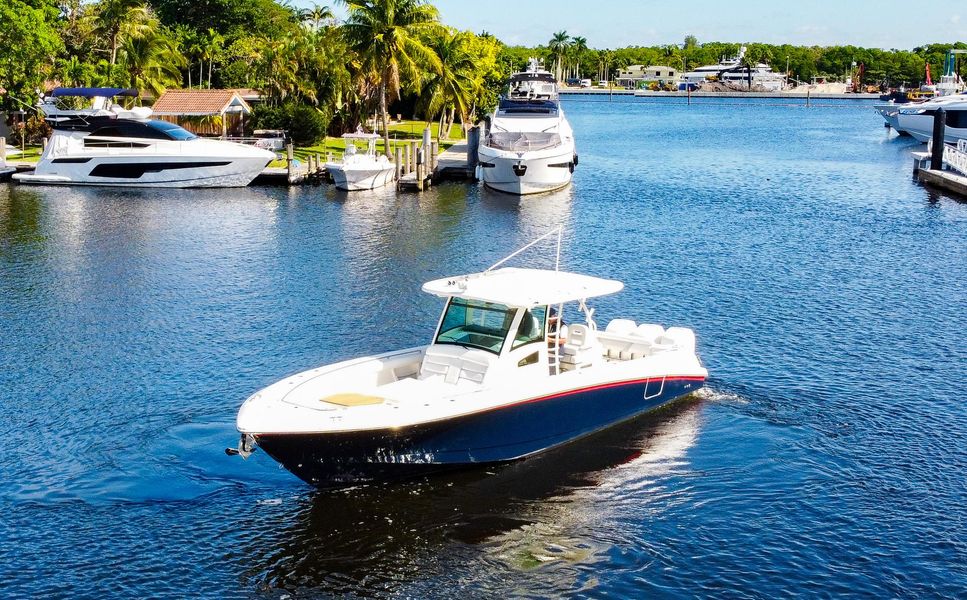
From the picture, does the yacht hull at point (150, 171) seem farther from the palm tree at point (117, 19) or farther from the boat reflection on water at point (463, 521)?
the boat reflection on water at point (463, 521)

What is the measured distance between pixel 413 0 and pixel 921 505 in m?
52.1

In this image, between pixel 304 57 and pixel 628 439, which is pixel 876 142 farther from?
pixel 628 439

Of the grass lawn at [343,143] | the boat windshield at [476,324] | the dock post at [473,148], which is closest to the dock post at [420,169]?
the dock post at [473,148]

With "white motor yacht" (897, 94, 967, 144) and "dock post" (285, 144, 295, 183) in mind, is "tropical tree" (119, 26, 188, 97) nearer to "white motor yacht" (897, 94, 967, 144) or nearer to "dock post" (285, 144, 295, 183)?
"dock post" (285, 144, 295, 183)

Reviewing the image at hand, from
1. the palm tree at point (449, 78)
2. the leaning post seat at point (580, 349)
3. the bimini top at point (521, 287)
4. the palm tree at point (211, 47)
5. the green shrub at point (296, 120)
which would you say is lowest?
the leaning post seat at point (580, 349)

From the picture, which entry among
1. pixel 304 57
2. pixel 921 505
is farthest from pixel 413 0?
pixel 921 505

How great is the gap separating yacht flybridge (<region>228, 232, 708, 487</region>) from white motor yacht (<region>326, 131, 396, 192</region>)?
3755cm

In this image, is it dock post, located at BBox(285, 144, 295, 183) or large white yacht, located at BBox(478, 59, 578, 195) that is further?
dock post, located at BBox(285, 144, 295, 183)

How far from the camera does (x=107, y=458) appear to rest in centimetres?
2036

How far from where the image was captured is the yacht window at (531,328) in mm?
20234

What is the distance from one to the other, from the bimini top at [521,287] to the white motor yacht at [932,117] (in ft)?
193

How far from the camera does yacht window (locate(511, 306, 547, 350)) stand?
2023 cm

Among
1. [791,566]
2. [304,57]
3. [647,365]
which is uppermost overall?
[304,57]

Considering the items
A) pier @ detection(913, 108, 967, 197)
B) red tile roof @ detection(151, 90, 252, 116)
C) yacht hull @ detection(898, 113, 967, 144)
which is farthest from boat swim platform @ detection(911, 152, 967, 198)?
red tile roof @ detection(151, 90, 252, 116)
